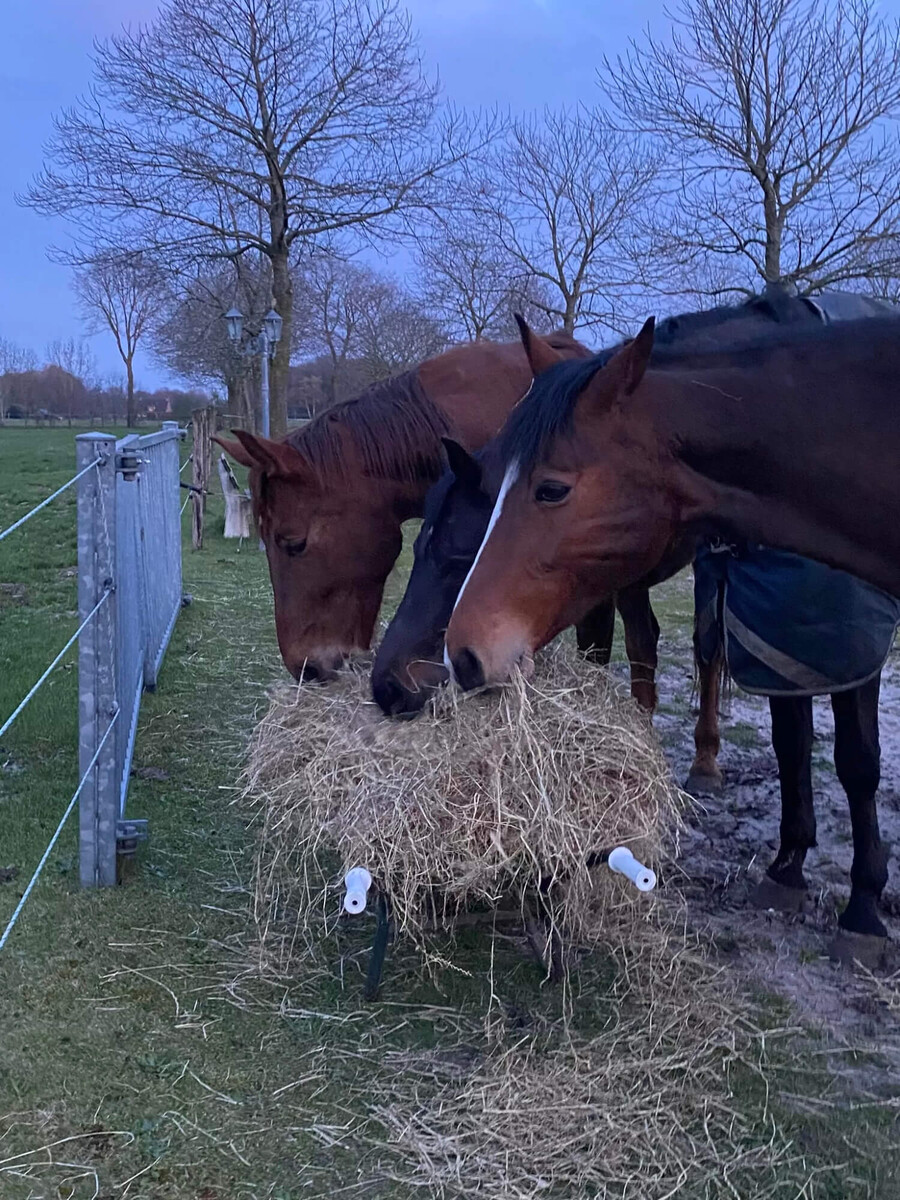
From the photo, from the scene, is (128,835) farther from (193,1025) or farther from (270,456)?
(270,456)

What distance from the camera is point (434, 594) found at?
8.65 feet

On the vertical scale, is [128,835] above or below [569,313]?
below

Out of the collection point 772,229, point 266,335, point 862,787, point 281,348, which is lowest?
point 862,787

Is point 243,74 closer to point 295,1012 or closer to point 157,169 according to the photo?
point 157,169

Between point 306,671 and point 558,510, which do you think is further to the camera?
point 306,671

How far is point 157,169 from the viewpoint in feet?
43.5

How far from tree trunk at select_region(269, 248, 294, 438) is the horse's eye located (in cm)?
1217

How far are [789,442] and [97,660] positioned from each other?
2.05 meters

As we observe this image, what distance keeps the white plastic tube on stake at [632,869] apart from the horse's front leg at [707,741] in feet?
6.67

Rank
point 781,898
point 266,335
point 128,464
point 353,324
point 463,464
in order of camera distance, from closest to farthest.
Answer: point 463,464 < point 781,898 < point 128,464 < point 266,335 < point 353,324

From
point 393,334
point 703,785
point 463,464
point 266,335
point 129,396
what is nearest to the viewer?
point 463,464

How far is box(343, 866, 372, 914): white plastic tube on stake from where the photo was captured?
→ 2072 millimetres

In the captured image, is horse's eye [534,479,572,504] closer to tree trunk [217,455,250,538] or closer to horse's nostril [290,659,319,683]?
horse's nostril [290,659,319,683]

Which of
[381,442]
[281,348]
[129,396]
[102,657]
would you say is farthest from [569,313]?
[129,396]
